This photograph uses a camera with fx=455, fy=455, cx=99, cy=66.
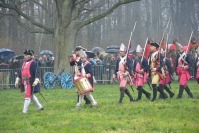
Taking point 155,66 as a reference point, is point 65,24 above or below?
above

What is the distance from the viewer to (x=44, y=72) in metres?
23.5

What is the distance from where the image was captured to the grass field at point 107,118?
30.8ft

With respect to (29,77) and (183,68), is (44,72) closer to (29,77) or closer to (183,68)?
(183,68)

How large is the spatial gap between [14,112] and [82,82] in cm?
207

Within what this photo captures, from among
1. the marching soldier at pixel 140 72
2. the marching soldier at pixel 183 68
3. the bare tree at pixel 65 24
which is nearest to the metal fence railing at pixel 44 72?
the bare tree at pixel 65 24

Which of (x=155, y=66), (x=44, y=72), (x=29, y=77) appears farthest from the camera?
(x=44, y=72)

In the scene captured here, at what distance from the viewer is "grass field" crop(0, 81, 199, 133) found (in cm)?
939

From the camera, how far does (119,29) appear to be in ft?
176

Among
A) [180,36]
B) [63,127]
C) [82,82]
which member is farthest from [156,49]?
[180,36]

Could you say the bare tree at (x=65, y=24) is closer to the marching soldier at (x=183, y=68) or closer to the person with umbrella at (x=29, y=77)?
the marching soldier at (x=183, y=68)

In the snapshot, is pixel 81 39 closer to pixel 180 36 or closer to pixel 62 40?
pixel 180 36

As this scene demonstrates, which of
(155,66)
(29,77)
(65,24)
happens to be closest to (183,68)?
(155,66)

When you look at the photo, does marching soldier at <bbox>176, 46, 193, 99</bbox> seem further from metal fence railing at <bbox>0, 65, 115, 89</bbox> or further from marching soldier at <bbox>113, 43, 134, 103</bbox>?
metal fence railing at <bbox>0, 65, 115, 89</bbox>

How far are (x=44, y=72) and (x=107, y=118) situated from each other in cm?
1313
